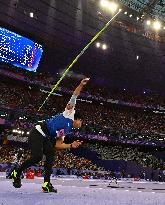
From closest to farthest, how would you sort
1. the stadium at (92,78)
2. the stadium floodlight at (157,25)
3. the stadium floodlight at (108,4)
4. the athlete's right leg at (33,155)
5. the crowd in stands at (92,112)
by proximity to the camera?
the athlete's right leg at (33,155) < the stadium at (92,78) < the crowd in stands at (92,112) < the stadium floodlight at (108,4) < the stadium floodlight at (157,25)

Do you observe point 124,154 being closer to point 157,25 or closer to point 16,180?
point 157,25

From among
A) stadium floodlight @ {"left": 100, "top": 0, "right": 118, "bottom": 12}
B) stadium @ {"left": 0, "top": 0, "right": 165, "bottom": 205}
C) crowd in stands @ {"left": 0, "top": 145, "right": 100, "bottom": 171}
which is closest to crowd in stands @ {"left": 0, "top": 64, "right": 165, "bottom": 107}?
stadium @ {"left": 0, "top": 0, "right": 165, "bottom": 205}

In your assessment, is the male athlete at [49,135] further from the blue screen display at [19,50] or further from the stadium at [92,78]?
the blue screen display at [19,50]

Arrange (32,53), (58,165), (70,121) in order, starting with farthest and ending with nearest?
(32,53), (58,165), (70,121)

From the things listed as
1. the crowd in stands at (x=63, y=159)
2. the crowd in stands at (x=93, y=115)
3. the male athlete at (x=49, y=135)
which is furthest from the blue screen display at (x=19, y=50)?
the male athlete at (x=49, y=135)

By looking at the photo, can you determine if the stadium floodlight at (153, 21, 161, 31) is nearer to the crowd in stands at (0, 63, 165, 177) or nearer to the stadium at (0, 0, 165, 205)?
the stadium at (0, 0, 165, 205)

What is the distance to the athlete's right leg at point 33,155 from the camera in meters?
5.00

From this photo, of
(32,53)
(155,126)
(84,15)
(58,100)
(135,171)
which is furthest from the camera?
(155,126)

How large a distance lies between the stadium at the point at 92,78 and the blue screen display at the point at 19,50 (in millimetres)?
89

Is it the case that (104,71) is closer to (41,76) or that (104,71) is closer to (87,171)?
(41,76)

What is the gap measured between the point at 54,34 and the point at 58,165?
51.7 feet

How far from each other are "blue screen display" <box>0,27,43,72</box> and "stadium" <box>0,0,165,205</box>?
89 millimetres

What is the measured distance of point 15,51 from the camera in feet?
96.3

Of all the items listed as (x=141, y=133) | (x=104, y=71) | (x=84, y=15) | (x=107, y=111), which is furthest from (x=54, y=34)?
(x=141, y=133)
